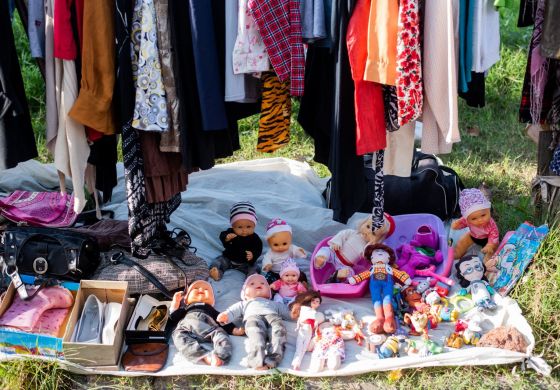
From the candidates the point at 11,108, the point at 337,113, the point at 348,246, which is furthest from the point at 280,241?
the point at 11,108

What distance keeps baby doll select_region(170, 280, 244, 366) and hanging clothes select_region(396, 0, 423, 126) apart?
134 cm

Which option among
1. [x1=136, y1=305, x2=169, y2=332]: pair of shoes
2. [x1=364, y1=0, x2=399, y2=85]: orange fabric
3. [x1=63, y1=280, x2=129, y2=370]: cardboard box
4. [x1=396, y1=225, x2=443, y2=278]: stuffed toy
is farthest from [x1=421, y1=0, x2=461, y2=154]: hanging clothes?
[x1=63, y1=280, x2=129, y2=370]: cardboard box

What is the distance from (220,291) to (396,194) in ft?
4.64

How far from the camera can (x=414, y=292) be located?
382 cm

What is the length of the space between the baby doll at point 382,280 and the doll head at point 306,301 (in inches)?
10.2

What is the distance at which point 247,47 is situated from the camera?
3.31 metres

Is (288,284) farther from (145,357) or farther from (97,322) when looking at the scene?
(97,322)

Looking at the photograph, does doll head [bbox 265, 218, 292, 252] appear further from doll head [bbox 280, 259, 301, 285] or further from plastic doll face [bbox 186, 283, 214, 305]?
plastic doll face [bbox 186, 283, 214, 305]

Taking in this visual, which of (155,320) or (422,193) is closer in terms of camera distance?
(155,320)

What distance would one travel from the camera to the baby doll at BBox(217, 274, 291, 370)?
3.36 meters

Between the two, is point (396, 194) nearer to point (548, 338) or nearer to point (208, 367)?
point (548, 338)

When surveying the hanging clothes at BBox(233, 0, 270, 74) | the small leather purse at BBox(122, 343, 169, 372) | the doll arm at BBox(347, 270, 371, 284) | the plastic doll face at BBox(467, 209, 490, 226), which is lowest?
the small leather purse at BBox(122, 343, 169, 372)

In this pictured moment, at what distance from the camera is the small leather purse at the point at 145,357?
3.36 metres

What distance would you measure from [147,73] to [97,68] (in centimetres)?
24
